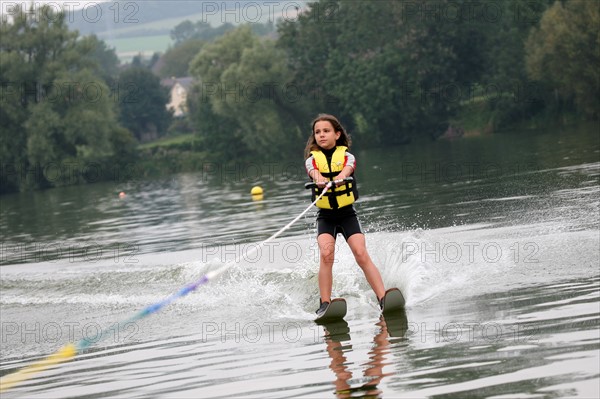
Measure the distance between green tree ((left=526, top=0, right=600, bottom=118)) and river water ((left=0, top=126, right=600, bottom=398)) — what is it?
33795 millimetres

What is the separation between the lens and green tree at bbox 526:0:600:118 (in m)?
53.5

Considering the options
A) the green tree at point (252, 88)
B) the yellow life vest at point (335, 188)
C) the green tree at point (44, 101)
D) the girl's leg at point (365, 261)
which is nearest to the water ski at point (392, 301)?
the girl's leg at point (365, 261)

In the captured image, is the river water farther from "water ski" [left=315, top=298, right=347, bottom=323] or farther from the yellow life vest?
the yellow life vest

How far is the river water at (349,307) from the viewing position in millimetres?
7039

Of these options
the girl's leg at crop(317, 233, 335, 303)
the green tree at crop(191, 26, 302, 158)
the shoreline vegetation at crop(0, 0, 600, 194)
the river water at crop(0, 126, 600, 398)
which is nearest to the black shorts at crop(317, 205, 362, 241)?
the girl's leg at crop(317, 233, 335, 303)

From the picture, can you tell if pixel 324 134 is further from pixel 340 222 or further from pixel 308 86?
pixel 308 86

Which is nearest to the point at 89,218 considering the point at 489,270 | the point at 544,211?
the point at 544,211

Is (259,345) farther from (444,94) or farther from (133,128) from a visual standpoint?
(133,128)

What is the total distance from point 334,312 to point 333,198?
3.23 ft

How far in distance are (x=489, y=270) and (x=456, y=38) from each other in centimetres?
5849

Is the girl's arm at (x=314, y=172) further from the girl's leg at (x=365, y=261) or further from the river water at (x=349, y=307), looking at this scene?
the river water at (x=349, y=307)

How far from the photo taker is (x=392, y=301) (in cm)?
938

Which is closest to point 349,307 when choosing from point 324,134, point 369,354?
point 324,134

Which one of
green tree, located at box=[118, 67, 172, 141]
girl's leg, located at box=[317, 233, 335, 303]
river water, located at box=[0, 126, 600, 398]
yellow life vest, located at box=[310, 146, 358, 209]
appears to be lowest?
river water, located at box=[0, 126, 600, 398]
